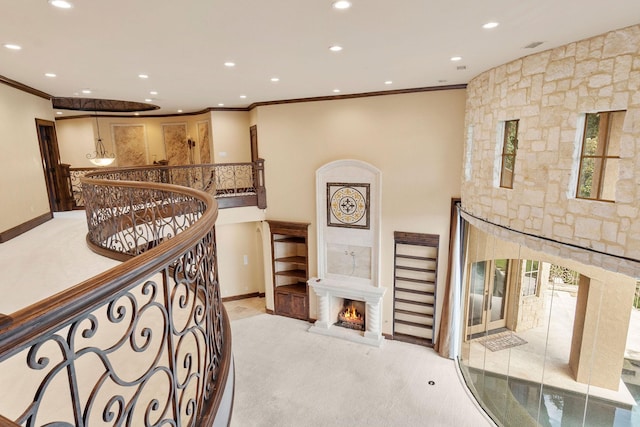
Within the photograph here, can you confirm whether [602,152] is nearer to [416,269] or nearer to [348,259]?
[416,269]

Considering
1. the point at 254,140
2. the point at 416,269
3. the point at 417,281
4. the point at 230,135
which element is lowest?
the point at 417,281

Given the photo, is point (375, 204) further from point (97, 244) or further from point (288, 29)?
point (97, 244)

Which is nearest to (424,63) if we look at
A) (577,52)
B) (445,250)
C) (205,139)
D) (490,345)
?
(577,52)

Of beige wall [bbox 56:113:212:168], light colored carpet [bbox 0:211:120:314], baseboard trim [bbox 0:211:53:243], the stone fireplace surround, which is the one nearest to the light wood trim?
baseboard trim [bbox 0:211:53:243]

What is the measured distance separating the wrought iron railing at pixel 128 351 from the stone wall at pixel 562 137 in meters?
3.90

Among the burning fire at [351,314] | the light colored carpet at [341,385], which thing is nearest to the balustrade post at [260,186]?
the light colored carpet at [341,385]

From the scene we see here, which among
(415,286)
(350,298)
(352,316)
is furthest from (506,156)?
(352,316)

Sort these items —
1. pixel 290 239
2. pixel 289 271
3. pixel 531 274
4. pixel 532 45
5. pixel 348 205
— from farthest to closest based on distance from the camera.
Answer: pixel 289 271 < pixel 290 239 < pixel 348 205 < pixel 531 274 < pixel 532 45

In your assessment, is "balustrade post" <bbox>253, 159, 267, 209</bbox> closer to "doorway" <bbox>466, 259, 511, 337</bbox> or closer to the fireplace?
the fireplace

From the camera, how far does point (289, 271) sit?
879 centimetres

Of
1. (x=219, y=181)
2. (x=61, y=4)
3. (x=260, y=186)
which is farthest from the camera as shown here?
(x=219, y=181)

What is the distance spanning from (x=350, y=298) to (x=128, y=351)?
604cm

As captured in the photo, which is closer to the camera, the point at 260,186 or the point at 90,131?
the point at 260,186

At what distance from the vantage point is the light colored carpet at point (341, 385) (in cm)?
536
